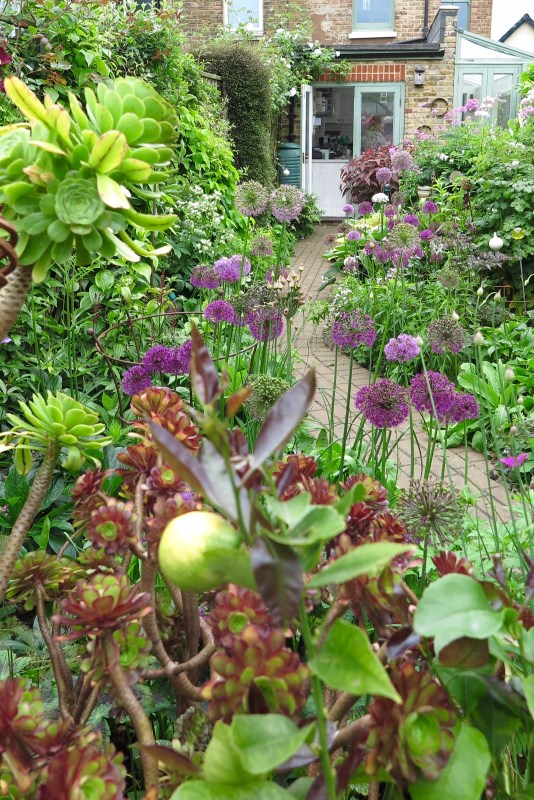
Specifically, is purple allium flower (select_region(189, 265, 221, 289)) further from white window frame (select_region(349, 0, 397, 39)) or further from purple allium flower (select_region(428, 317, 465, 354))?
white window frame (select_region(349, 0, 397, 39))

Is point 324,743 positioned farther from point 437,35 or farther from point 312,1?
point 312,1

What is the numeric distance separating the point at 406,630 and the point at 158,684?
1.89 feet

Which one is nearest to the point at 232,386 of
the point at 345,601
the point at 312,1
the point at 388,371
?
the point at 388,371

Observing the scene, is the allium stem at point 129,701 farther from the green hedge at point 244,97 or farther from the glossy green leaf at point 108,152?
the green hedge at point 244,97

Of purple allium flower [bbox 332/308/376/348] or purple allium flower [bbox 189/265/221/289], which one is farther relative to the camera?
purple allium flower [bbox 189/265/221/289]

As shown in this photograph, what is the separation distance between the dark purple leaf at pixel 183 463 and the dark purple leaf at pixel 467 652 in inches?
8.4

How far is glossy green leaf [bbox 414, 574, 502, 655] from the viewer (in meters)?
0.45

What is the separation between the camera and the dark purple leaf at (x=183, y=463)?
1.30 ft

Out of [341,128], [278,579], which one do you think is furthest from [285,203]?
[341,128]

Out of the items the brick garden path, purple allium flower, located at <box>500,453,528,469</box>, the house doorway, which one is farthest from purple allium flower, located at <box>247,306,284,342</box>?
the house doorway

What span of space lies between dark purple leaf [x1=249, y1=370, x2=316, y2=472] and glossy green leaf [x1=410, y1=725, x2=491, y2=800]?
0.24 m

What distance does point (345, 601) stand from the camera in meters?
0.54

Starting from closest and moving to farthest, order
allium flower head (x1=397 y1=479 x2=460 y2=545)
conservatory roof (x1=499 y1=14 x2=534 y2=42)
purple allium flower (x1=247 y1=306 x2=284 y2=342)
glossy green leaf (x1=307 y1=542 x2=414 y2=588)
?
1. glossy green leaf (x1=307 y1=542 x2=414 y2=588)
2. allium flower head (x1=397 y1=479 x2=460 y2=545)
3. purple allium flower (x1=247 y1=306 x2=284 y2=342)
4. conservatory roof (x1=499 y1=14 x2=534 y2=42)

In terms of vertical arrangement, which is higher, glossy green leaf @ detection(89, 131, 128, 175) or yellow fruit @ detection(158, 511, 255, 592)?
glossy green leaf @ detection(89, 131, 128, 175)
